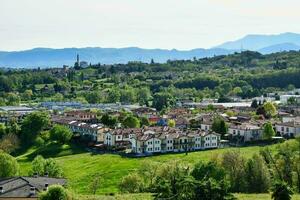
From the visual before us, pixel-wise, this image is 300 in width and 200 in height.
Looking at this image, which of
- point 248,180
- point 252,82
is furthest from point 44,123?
point 252,82

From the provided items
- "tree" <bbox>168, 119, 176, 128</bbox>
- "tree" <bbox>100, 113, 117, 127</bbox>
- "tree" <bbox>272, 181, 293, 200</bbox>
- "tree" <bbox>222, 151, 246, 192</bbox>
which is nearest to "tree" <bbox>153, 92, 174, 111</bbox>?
"tree" <bbox>168, 119, 176, 128</bbox>

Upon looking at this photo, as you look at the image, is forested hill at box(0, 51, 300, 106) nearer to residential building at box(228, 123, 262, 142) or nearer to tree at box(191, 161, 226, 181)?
residential building at box(228, 123, 262, 142)

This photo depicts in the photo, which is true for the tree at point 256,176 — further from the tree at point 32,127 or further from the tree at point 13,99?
the tree at point 13,99

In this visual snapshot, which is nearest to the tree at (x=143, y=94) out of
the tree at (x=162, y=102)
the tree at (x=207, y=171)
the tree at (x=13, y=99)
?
the tree at (x=162, y=102)

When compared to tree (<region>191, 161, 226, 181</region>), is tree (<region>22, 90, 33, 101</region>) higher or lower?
lower

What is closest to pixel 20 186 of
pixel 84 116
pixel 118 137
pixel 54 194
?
pixel 54 194

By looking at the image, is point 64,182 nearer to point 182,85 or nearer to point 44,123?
point 44,123
